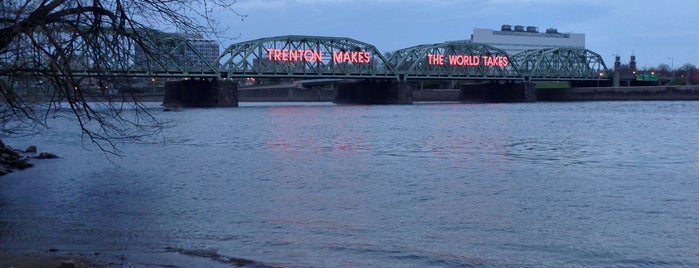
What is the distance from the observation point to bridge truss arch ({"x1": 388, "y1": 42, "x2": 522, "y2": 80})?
16925 centimetres

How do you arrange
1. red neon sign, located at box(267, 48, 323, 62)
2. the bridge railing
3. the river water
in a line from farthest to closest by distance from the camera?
red neon sign, located at box(267, 48, 323, 62), the river water, the bridge railing

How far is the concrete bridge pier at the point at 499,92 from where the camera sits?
6973 inches

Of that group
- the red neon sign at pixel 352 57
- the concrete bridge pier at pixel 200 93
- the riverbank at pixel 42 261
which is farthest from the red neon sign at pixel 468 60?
the riverbank at pixel 42 261

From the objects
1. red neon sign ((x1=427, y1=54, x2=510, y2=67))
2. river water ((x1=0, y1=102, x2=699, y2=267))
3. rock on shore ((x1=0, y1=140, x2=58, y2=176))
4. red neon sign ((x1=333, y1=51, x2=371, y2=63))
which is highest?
red neon sign ((x1=333, y1=51, x2=371, y2=63))

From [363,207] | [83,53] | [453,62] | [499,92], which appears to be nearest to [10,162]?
[363,207]

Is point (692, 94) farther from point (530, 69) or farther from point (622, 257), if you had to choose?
point (622, 257)

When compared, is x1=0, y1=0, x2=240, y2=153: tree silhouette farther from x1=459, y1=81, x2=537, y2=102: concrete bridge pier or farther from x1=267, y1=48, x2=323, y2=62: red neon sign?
x1=459, y1=81, x2=537, y2=102: concrete bridge pier

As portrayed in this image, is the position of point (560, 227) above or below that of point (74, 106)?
below

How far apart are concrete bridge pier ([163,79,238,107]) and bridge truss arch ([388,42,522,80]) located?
1576 inches

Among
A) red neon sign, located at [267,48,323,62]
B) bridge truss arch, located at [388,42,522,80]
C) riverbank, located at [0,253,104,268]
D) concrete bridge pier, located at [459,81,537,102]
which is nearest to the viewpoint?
riverbank, located at [0,253,104,268]

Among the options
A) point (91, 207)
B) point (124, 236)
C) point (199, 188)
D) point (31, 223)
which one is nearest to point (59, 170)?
point (199, 188)

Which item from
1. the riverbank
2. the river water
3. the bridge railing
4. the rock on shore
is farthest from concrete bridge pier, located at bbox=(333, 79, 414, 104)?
the riverbank

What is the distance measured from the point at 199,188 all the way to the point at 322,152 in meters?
14.9

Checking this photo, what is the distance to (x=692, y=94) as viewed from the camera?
150 meters
